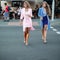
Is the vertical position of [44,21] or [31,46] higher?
[44,21]

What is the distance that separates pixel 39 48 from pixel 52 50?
72 cm

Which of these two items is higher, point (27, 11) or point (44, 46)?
point (27, 11)

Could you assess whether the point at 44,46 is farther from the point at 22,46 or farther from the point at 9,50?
the point at 9,50

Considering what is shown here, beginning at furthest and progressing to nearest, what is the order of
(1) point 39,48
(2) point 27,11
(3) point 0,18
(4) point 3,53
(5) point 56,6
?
(5) point 56,6 < (3) point 0,18 < (2) point 27,11 < (1) point 39,48 < (4) point 3,53

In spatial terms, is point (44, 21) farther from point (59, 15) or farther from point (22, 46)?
point (59, 15)

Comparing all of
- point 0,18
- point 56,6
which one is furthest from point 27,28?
point 56,6

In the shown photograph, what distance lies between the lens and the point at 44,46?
12.6m

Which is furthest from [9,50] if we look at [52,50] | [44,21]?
[44,21]

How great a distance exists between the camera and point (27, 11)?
12.9 metres

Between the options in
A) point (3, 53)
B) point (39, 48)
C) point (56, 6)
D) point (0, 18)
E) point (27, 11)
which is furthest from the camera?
point (56, 6)

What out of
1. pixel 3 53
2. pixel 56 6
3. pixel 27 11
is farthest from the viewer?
pixel 56 6

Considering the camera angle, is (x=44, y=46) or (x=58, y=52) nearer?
(x=58, y=52)

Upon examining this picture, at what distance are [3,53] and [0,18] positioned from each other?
69.7 feet

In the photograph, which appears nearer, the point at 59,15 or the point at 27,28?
the point at 27,28
